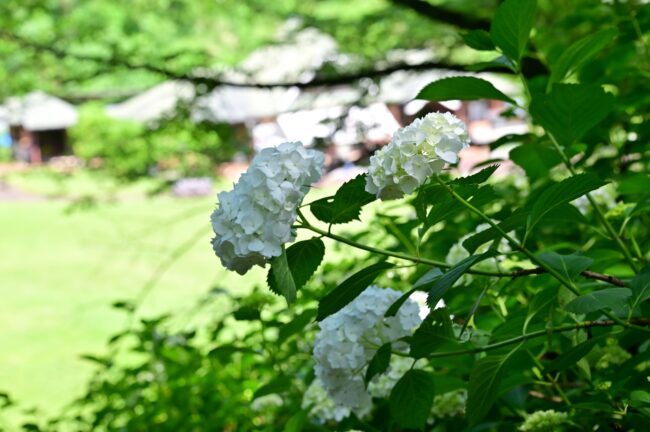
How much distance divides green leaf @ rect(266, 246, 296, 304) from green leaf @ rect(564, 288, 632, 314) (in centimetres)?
20

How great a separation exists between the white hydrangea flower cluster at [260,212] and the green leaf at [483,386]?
0.57ft

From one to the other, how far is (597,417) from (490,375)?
19cm

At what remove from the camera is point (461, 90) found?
86cm

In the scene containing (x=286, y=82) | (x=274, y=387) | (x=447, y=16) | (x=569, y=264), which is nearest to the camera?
(x=569, y=264)

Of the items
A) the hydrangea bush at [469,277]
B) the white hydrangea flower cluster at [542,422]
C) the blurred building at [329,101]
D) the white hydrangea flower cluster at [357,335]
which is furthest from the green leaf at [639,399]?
the blurred building at [329,101]

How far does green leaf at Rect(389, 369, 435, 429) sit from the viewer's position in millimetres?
786

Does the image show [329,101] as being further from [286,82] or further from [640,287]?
[640,287]

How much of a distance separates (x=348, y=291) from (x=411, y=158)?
0.11 m

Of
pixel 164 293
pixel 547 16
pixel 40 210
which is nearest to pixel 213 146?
pixel 547 16

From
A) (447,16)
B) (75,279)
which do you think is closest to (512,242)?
(447,16)

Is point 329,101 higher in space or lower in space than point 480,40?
higher

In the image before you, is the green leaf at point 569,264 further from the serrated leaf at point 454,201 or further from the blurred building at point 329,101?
the blurred building at point 329,101

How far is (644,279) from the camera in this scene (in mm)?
724

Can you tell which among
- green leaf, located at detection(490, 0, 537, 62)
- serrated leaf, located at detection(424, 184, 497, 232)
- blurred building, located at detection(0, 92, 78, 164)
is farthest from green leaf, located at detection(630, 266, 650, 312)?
blurred building, located at detection(0, 92, 78, 164)
